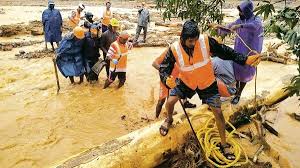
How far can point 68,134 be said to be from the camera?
5.50 m

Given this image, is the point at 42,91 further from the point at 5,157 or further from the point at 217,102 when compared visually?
the point at 217,102

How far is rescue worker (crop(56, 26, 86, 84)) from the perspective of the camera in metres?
7.20

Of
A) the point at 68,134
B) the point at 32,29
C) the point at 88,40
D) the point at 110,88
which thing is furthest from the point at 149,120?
the point at 32,29

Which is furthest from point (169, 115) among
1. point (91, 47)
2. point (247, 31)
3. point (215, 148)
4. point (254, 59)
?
point (91, 47)

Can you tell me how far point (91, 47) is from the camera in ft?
24.0

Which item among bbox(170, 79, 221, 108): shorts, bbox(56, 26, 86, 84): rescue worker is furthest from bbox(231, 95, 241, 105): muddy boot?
bbox(56, 26, 86, 84): rescue worker

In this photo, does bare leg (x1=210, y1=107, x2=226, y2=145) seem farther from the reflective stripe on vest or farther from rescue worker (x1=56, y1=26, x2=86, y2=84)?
rescue worker (x1=56, y1=26, x2=86, y2=84)

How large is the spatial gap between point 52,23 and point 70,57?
11.4 feet

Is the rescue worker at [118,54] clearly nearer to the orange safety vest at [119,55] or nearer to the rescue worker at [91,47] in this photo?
the orange safety vest at [119,55]

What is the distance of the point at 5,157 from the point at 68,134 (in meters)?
1.01

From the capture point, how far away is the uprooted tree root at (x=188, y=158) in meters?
4.03

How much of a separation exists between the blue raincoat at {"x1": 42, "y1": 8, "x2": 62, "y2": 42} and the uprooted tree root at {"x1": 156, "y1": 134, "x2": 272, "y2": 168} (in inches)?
288

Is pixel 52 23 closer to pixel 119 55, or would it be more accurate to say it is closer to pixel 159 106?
pixel 119 55

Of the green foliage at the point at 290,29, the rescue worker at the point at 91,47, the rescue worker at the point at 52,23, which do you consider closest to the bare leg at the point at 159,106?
the rescue worker at the point at 91,47
